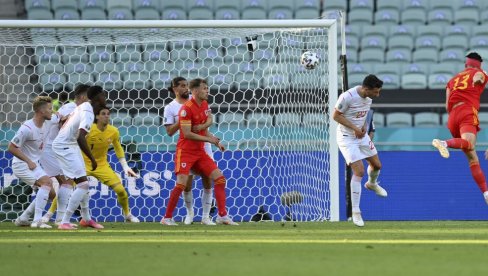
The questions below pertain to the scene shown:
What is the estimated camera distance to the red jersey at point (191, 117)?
12570 millimetres

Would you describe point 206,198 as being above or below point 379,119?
below

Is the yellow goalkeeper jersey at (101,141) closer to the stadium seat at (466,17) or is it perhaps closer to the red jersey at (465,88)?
the red jersey at (465,88)

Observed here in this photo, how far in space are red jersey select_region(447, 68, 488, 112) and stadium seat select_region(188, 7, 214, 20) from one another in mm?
8769

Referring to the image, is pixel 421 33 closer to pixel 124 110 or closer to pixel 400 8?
pixel 400 8

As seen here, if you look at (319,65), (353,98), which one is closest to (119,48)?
(319,65)

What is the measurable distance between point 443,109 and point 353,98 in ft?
22.4

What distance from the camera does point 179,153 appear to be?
12.8m

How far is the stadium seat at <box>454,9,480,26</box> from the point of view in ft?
72.1

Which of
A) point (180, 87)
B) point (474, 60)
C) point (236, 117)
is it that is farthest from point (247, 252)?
point (236, 117)

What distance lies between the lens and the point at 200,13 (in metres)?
21.5

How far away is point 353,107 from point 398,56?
8.84m

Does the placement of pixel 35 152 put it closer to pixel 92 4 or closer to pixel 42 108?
pixel 42 108

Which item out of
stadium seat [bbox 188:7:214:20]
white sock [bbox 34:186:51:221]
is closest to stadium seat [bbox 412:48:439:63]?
stadium seat [bbox 188:7:214:20]

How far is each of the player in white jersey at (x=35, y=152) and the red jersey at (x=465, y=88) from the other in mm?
4607
